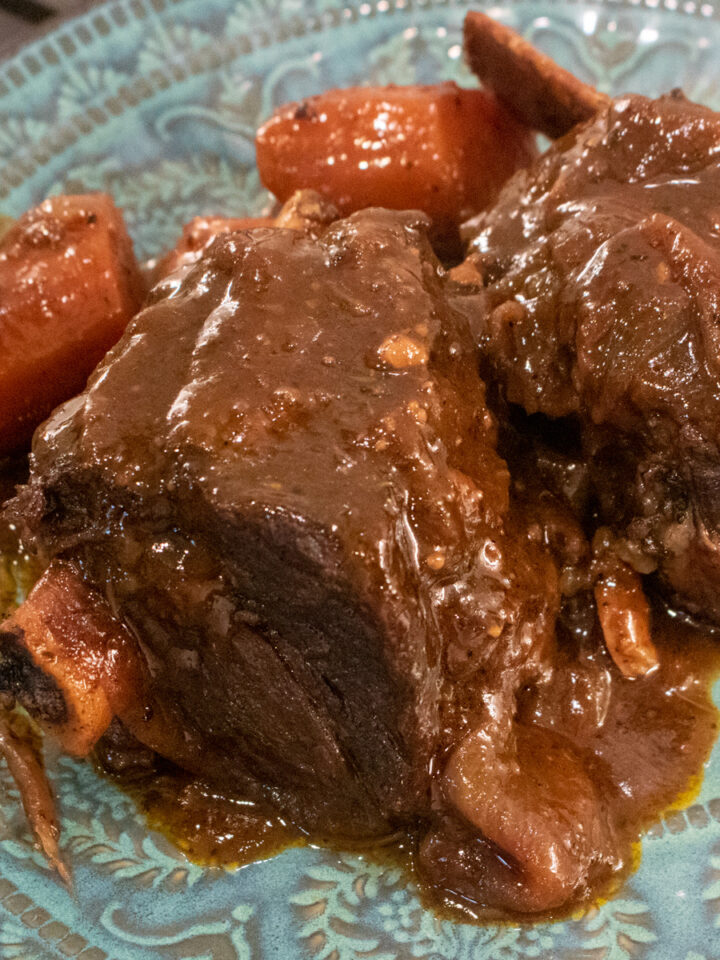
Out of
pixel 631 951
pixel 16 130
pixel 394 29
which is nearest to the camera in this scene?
pixel 631 951

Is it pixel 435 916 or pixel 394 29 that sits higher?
pixel 394 29

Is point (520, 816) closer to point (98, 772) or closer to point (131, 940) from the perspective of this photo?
point (131, 940)

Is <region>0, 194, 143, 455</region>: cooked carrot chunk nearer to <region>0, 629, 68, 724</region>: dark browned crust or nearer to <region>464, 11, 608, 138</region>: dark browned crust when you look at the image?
<region>0, 629, 68, 724</region>: dark browned crust

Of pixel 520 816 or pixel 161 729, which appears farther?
pixel 161 729

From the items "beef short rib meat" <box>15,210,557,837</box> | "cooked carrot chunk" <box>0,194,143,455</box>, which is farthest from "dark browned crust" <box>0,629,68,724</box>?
"cooked carrot chunk" <box>0,194,143,455</box>

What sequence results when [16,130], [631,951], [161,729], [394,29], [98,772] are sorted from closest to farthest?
1. [631,951]
2. [161,729]
3. [98,772]
4. [16,130]
5. [394,29]

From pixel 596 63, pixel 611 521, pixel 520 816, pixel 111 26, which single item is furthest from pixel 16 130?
pixel 520 816

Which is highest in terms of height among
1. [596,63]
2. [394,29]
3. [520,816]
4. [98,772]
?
[394,29]
